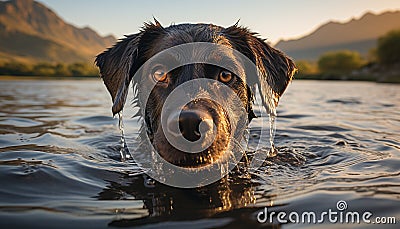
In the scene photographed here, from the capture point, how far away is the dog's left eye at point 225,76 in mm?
4322

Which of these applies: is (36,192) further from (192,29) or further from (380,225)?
(380,225)

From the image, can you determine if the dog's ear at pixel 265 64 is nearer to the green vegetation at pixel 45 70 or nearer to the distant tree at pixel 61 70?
the green vegetation at pixel 45 70

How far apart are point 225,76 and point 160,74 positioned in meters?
0.74

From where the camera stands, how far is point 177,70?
4.19 m

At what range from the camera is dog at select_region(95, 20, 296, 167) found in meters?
3.44

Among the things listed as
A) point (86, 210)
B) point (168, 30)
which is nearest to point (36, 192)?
point (86, 210)

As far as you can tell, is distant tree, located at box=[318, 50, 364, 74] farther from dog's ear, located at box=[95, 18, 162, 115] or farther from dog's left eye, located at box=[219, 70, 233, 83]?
dog's left eye, located at box=[219, 70, 233, 83]

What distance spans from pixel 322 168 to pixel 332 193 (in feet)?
4.48

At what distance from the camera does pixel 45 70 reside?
56.9 metres

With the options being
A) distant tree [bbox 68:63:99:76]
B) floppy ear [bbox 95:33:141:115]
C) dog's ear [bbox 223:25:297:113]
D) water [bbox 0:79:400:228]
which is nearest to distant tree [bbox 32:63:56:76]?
distant tree [bbox 68:63:99:76]

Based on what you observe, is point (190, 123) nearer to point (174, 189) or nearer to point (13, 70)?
point (174, 189)

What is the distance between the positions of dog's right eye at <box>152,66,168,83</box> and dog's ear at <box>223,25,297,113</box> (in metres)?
1.18

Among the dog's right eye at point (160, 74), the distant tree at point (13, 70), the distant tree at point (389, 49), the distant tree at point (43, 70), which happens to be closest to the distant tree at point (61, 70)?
the distant tree at point (43, 70)

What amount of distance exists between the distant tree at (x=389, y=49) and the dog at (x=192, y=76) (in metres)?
67.4
